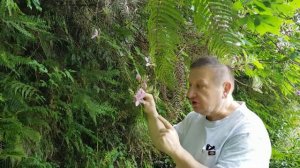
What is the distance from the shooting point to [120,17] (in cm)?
290

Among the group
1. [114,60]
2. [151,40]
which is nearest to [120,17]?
[114,60]

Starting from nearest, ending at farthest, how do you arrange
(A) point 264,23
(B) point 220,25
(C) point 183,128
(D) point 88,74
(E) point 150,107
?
(B) point 220,25, (A) point 264,23, (E) point 150,107, (C) point 183,128, (D) point 88,74

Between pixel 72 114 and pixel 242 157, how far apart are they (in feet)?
4.85

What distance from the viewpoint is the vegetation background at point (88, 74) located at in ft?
7.66

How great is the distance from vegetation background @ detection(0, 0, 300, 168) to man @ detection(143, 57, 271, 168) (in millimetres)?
193

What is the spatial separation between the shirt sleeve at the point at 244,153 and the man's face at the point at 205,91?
20 centimetres

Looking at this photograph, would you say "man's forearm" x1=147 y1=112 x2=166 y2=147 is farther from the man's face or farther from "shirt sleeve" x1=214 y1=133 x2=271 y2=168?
"shirt sleeve" x1=214 y1=133 x2=271 y2=168

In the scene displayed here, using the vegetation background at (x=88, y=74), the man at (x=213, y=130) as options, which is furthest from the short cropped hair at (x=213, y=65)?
the vegetation background at (x=88, y=74)

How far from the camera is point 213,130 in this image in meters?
1.80

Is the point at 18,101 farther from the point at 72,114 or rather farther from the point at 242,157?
the point at 242,157

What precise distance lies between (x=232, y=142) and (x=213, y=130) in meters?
0.14

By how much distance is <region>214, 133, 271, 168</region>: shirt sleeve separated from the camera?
5.22ft

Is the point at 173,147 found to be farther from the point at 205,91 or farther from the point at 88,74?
the point at 88,74

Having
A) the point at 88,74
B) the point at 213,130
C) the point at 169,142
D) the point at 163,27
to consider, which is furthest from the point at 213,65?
the point at 88,74
